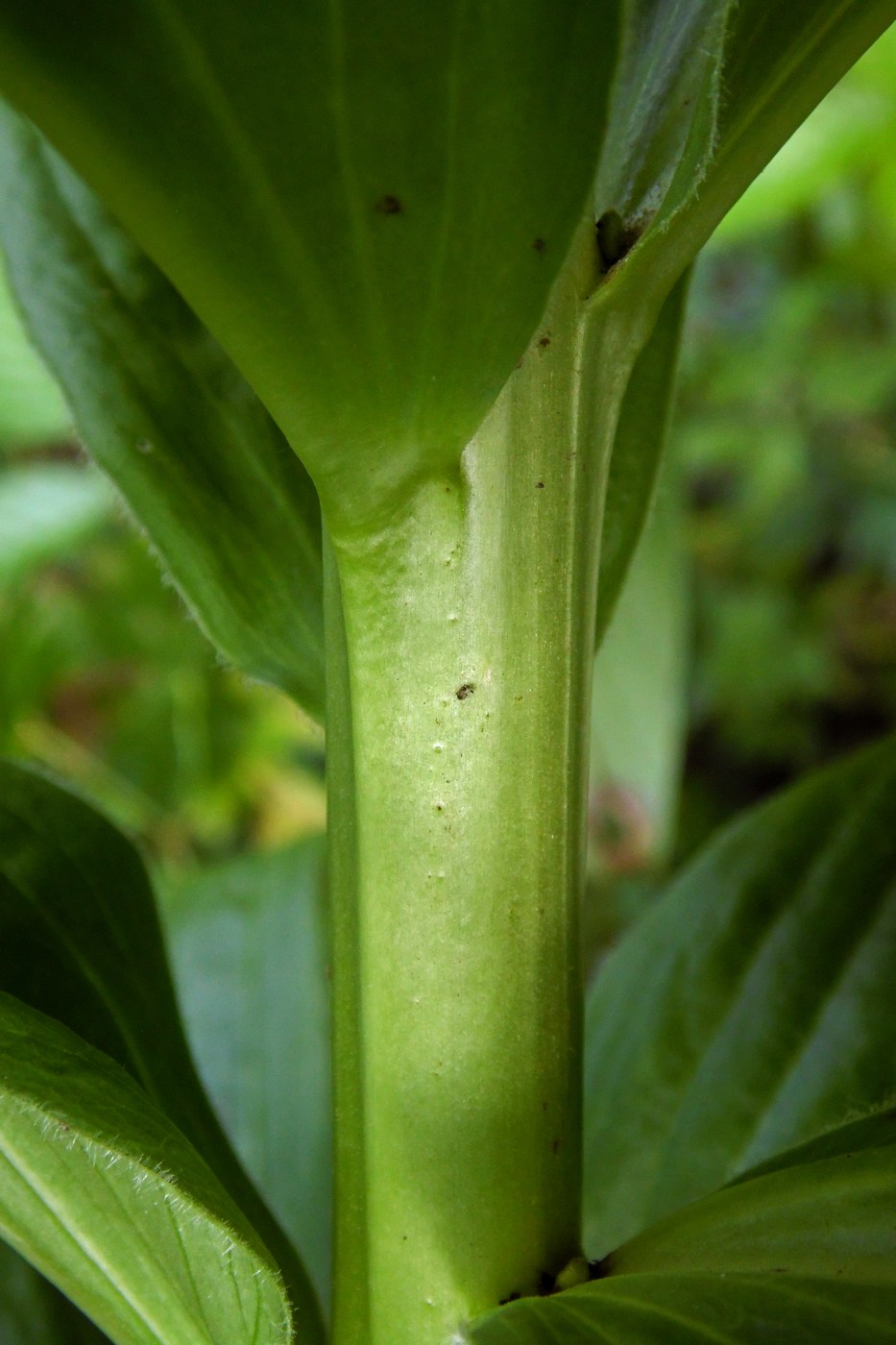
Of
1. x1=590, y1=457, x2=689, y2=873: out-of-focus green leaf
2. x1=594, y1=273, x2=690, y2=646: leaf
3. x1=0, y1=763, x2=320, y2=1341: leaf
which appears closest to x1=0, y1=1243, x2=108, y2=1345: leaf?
x1=0, y1=763, x2=320, y2=1341: leaf

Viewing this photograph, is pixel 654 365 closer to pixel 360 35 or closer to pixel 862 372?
pixel 360 35

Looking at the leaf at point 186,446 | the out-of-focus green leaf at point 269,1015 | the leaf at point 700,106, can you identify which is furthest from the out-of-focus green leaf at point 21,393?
the leaf at point 700,106

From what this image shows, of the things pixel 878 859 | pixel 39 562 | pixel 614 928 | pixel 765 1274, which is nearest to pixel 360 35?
pixel 765 1274

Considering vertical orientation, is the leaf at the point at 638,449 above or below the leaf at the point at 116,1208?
above

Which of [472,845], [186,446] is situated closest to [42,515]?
[186,446]

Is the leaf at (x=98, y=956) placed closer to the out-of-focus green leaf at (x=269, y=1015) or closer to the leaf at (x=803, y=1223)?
the leaf at (x=803, y=1223)

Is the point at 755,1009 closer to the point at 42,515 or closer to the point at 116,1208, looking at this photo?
the point at 116,1208
